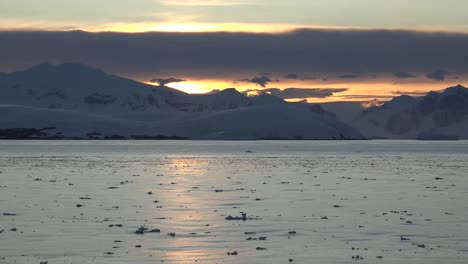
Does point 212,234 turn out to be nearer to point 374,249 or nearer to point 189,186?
point 374,249

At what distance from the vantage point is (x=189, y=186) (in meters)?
64.4

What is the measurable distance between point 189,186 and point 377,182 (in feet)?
52.0

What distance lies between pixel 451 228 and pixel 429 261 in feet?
29.1

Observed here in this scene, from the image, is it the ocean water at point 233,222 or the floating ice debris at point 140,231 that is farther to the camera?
the floating ice debris at point 140,231

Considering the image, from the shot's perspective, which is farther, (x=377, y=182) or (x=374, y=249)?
(x=377, y=182)

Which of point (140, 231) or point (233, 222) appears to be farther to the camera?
point (233, 222)

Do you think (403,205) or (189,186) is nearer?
(403,205)

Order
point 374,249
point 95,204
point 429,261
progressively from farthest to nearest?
point 95,204 < point 374,249 < point 429,261

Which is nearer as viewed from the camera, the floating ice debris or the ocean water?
the ocean water

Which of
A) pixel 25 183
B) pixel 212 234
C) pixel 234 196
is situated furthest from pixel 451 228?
pixel 25 183

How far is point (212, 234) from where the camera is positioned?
35.5 metres

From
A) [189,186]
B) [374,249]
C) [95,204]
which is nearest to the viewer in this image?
[374,249]

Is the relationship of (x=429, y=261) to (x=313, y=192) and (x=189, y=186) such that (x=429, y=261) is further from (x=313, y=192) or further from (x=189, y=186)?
(x=189, y=186)

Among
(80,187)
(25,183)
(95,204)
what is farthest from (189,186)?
(95,204)
